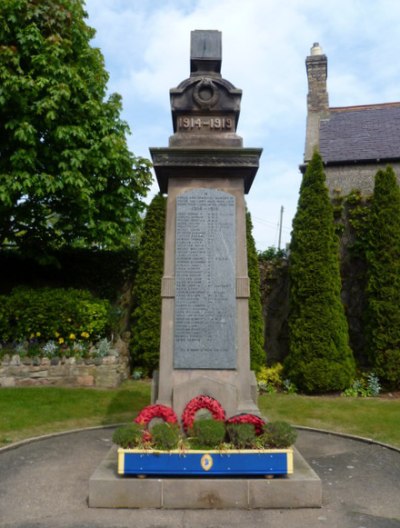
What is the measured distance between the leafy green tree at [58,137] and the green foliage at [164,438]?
336 inches

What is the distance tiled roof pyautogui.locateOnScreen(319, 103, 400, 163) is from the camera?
17.5 metres

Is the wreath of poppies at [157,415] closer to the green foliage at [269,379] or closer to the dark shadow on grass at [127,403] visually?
the dark shadow on grass at [127,403]

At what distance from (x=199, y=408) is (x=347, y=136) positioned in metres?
16.1

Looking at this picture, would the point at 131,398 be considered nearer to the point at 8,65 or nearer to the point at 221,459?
the point at 221,459

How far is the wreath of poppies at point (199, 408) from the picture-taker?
18.3 feet

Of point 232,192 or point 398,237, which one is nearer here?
point 232,192

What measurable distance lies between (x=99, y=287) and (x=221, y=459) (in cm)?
1109

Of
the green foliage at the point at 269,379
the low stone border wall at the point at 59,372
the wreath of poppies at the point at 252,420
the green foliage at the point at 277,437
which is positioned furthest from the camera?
the green foliage at the point at 269,379

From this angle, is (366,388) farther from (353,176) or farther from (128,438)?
(128,438)

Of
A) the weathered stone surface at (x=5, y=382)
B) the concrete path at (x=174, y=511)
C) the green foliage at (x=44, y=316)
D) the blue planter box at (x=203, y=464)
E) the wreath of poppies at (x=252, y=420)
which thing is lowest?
the concrete path at (x=174, y=511)

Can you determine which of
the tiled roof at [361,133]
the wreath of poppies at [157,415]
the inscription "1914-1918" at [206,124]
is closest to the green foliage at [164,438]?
the wreath of poppies at [157,415]

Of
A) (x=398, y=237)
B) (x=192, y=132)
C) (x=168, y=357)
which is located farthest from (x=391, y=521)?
(x=398, y=237)

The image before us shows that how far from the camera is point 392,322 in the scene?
12078 millimetres

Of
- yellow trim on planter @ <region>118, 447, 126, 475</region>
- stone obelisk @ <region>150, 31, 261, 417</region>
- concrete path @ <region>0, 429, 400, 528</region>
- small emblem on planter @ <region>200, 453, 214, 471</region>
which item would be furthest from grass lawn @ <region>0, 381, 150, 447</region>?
small emblem on planter @ <region>200, 453, 214, 471</region>
